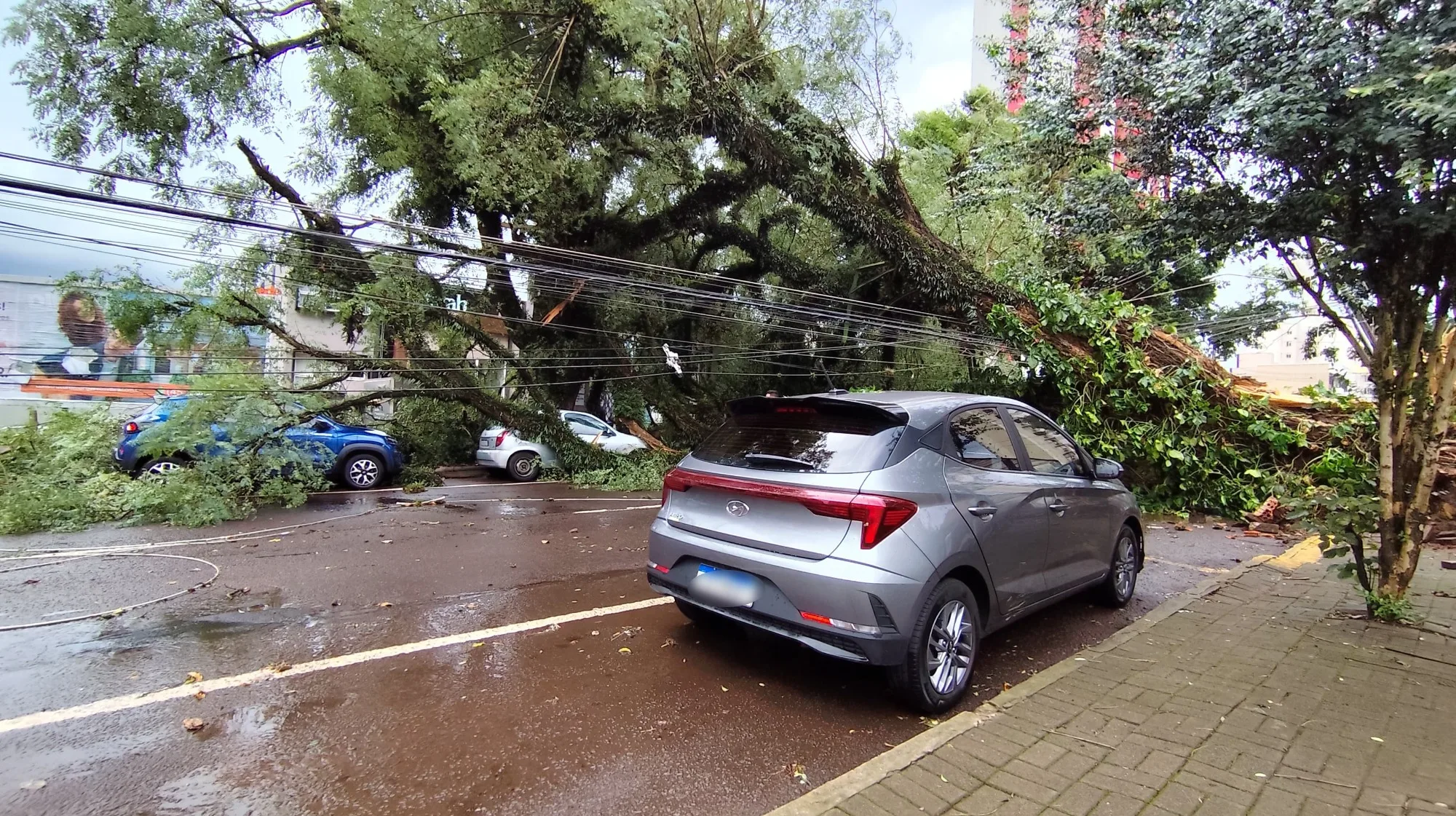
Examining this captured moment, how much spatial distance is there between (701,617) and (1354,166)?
5029mm

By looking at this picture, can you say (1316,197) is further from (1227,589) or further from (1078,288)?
(1078,288)

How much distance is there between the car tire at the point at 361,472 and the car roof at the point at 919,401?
1093 cm

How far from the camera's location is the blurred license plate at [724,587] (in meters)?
3.60

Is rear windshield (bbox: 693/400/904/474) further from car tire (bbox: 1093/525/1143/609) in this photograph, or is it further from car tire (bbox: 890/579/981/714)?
car tire (bbox: 1093/525/1143/609)

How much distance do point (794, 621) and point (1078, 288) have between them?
35.6ft

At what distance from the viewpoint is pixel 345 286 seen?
500 inches

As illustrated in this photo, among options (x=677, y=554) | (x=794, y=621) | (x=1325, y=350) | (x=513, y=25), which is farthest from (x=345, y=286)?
(x=1325, y=350)

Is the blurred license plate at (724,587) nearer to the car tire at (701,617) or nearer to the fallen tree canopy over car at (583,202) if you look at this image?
the car tire at (701,617)

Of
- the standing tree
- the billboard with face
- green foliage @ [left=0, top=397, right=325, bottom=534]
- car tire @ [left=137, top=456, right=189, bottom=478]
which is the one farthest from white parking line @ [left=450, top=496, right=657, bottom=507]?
the standing tree

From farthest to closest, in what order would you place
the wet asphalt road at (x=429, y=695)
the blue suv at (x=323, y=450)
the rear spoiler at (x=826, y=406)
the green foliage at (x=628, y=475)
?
the green foliage at (x=628, y=475), the blue suv at (x=323, y=450), the rear spoiler at (x=826, y=406), the wet asphalt road at (x=429, y=695)

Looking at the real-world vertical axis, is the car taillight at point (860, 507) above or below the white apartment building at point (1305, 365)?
below

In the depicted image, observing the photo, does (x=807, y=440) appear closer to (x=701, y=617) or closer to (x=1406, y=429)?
(x=701, y=617)

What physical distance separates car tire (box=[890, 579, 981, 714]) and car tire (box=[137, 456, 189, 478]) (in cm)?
1018

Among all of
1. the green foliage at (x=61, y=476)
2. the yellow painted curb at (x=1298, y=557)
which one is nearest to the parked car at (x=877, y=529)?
the yellow painted curb at (x=1298, y=557)
